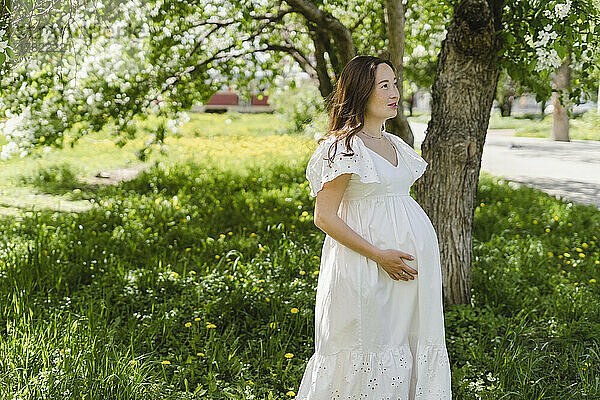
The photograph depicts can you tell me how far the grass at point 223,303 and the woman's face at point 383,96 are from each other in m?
0.45

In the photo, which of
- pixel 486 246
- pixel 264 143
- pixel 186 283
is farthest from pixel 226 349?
pixel 264 143

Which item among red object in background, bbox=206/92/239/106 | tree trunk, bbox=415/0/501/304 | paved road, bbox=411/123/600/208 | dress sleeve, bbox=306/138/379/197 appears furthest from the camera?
red object in background, bbox=206/92/239/106

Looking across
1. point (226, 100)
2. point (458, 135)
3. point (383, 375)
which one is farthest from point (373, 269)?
point (226, 100)

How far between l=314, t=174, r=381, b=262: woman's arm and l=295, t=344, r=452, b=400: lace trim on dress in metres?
0.43

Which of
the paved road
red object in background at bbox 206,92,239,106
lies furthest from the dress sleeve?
red object in background at bbox 206,92,239,106

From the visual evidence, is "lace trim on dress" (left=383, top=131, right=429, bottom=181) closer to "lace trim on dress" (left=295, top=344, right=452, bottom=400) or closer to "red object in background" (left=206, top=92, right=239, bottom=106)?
"lace trim on dress" (left=295, top=344, right=452, bottom=400)

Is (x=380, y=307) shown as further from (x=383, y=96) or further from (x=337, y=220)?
(x=383, y=96)

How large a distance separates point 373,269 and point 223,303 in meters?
2.11

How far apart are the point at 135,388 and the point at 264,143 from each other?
12.7 meters

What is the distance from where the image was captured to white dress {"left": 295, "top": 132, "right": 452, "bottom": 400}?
2713 mm

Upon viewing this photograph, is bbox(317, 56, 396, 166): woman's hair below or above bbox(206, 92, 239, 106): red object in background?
above

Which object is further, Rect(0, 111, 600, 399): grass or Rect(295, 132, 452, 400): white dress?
Rect(0, 111, 600, 399): grass

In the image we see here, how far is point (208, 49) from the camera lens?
7691mm

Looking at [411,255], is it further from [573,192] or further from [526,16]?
[573,192]
